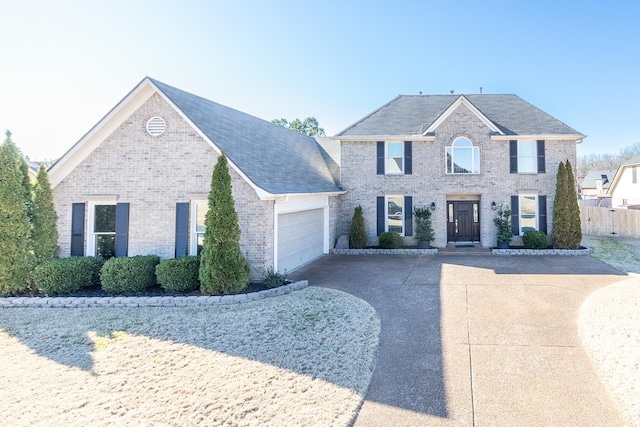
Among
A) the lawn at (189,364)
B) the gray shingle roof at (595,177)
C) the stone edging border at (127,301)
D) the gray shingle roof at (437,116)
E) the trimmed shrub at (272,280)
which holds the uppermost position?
the gray shingle roof at (595,177)

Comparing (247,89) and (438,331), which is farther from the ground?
(247,89)

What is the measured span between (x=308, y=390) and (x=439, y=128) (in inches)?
596

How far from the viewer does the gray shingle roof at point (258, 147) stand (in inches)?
412

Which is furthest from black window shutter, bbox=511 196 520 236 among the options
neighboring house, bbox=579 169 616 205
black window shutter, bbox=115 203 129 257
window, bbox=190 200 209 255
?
neighboring house, bbox=579 169 616 205

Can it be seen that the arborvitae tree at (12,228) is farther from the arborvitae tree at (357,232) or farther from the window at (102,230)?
the arborvitae tree at (357,232)

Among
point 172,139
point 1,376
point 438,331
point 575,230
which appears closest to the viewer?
point 1,376

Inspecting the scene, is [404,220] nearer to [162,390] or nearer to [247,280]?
[247,280]

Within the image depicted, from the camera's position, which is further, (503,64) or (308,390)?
(503,64)

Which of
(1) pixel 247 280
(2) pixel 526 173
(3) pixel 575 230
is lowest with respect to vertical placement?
(1) pixel 247 280

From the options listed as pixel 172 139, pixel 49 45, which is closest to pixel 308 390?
pixel 172 139

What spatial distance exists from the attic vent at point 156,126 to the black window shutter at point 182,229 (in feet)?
7.99

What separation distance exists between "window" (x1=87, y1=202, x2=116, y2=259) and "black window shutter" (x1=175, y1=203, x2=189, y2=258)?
2183mm

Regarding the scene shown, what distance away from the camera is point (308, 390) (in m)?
4.61

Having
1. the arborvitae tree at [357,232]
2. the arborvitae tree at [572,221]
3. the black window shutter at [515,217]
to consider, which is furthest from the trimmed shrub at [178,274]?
the arborvitae tree at [572,221]
